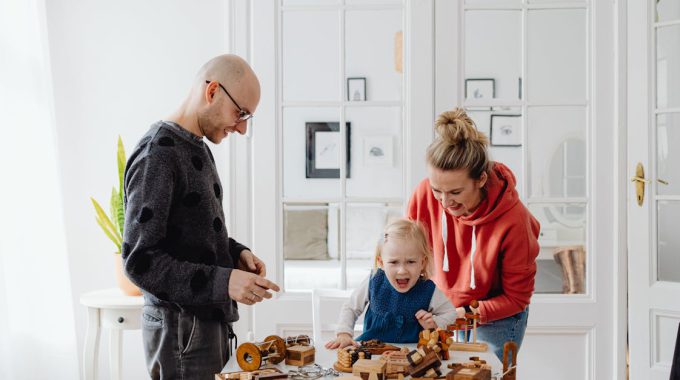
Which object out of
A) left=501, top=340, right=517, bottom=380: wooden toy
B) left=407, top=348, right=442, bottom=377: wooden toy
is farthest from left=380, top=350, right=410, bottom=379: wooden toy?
left=501, top=340, right=517, bottom=380: wooden toy

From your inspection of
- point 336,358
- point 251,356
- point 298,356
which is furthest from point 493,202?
point 251,356

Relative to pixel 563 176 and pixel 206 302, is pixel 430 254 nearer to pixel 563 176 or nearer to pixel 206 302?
pixel 206 302

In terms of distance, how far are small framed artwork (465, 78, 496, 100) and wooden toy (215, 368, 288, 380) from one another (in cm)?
200

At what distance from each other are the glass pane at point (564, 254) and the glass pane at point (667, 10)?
902mm

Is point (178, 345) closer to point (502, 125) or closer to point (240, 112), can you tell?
point (240, 112)

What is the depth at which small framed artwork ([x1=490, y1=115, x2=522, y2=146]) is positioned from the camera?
3275 mm

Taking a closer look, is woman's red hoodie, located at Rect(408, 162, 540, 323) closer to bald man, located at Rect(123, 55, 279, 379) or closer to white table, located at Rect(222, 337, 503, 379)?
white table, located at Rect(222, 337, 503, 379)

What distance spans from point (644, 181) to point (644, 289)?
476 millimetres

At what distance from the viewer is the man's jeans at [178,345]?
1683 millimetres

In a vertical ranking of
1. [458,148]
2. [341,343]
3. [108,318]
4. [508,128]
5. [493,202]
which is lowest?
[108,318]

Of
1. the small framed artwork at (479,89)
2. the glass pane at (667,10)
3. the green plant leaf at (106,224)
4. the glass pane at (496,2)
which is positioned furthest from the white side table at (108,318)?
the glass pane at (667,10)

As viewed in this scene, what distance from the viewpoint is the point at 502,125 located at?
328cm

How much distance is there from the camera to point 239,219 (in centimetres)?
330

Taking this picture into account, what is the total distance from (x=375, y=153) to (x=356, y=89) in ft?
1.02
